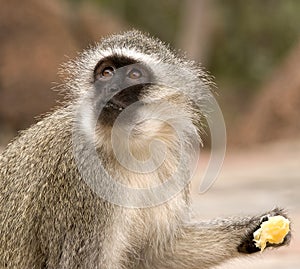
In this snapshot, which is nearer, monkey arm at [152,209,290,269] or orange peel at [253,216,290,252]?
orange peel at [253,216,290,252]

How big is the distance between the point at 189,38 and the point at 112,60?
1620 cm

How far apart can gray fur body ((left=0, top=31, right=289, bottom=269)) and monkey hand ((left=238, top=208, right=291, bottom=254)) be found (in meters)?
0.03

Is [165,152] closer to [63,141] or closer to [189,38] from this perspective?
[63,141]

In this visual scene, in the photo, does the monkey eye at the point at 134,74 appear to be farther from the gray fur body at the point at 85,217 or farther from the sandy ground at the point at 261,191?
the sandy ground at the point at 261,191

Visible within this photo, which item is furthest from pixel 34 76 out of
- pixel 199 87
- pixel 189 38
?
pixel 199 87

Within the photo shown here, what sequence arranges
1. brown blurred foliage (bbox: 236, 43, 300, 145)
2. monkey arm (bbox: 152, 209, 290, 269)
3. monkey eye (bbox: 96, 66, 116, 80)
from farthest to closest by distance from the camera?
brown blurred foliage (bbox: 236, 43, 300, 145), monkey arm (bbox: 152, 209, 290, 269), monkey eye (bbox: 96, 66, 116, 80)

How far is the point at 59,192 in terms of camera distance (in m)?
5.35

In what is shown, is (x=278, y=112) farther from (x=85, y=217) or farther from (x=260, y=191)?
(x=85, y=217)

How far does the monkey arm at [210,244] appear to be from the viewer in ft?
19.1

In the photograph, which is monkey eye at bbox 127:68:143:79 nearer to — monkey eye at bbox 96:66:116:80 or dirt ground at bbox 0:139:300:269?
monkey eye at bbox 96:66:116:80

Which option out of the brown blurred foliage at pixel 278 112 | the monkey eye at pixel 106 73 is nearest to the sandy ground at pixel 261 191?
the brown blurred foliage at pixel 278 112

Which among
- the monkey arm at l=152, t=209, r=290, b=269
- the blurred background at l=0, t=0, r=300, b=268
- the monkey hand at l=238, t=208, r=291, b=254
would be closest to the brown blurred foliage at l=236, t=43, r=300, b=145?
the blurred background at l=0, t=0, r=300, b=268

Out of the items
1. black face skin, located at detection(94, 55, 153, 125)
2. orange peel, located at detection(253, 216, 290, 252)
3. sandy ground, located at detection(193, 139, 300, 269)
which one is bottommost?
orange peel, located at detection(253, 216, 290, 252)

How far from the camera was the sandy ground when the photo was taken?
686 cm
